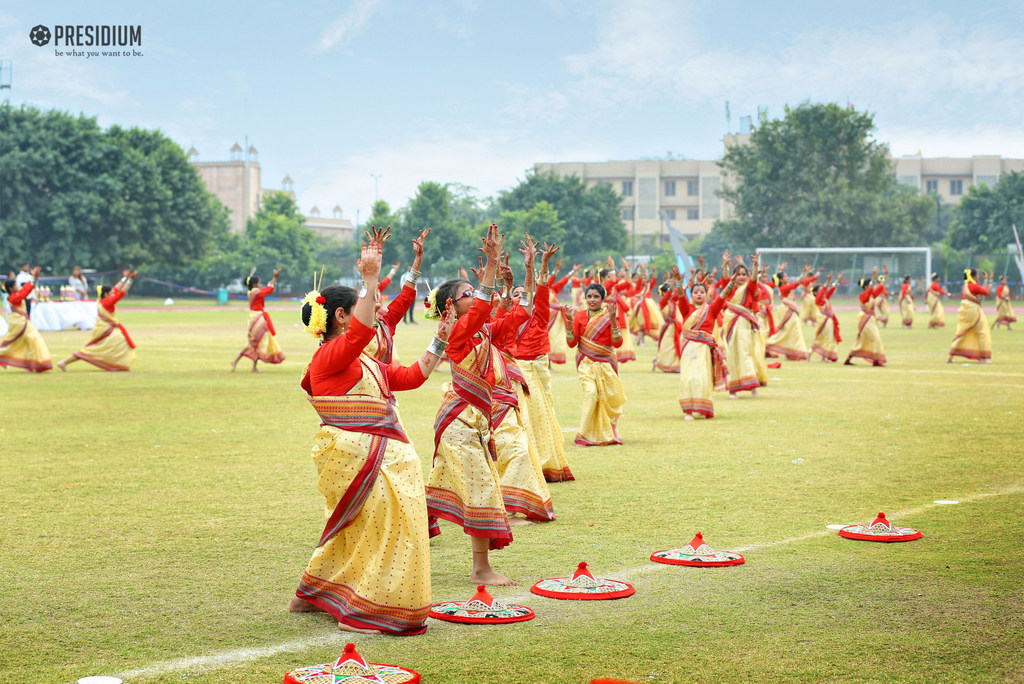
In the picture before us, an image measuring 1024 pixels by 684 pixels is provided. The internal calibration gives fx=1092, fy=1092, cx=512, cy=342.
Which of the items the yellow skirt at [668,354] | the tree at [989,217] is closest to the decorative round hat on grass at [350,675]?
the yellow skirt at [668,354]

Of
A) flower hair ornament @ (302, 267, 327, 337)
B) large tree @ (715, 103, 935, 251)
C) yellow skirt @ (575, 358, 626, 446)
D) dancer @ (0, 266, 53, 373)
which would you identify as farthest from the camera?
large tree @ (715, 103, 935, 251)

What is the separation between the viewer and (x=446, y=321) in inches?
244

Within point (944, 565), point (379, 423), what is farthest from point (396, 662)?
point (944, 565)

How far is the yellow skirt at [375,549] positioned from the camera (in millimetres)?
5262

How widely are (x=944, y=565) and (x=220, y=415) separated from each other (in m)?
9.98

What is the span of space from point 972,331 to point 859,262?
40784 mm

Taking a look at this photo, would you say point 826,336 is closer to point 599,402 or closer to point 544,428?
point 599,402

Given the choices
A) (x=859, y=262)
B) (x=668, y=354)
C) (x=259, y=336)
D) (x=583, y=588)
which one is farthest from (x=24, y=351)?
(x=859, y=262)

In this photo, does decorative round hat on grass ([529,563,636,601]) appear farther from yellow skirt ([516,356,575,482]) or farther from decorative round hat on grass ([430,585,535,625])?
yellow skirt ([516,356,575,482])

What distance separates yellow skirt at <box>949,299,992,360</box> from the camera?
22.2 meters

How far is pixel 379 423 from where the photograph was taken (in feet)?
18.0

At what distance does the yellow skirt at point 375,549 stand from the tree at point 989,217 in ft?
240

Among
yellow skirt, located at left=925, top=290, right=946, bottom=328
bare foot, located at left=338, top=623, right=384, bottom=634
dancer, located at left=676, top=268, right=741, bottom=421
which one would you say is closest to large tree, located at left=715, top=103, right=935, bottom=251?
yellow skirt, located at left=925, top=290, right=946, bottom=328

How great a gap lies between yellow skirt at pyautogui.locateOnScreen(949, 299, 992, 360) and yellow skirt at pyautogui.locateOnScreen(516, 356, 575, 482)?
15.3 metres
